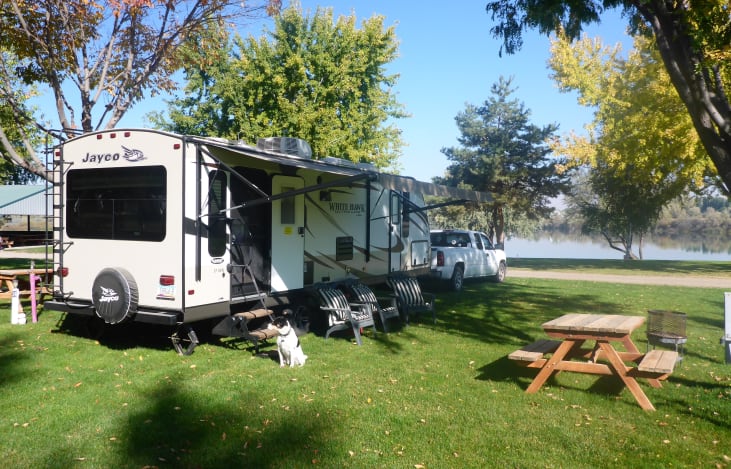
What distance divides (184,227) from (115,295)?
4.05 ft

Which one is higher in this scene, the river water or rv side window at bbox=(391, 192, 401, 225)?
rv side window at bbox=(391, 192, 401, 225)

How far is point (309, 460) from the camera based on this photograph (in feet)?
15.2

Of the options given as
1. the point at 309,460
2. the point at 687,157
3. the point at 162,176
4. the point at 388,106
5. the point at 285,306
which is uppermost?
the point at 388,106

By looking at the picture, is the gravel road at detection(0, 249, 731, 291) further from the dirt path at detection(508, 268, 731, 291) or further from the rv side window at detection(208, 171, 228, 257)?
the rv side window at detection(208, 171, 228, 257)

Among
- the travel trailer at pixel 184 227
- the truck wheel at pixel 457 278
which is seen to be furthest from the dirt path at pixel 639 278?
the travel trailer at pixel 184 227

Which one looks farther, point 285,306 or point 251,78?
point 251,78

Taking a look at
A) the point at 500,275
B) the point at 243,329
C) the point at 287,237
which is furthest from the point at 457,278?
the point at 243,329

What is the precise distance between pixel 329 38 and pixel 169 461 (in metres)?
17.8

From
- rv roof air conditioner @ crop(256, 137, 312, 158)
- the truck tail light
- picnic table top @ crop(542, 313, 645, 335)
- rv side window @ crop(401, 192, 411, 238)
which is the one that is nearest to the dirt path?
the truck tail light

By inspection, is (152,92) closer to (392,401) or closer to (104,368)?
(104,368)

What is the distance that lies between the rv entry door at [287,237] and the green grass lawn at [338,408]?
40.6 inches

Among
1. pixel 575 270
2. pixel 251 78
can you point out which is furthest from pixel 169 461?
pixel 575 270

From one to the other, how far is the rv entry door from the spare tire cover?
2027 mm

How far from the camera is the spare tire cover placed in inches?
300
